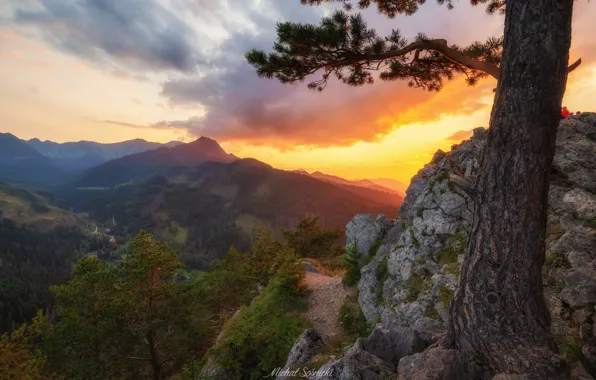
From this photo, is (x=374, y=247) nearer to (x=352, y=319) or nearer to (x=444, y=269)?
(x=352, y=319)

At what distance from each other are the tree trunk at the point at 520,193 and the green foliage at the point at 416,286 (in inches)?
238

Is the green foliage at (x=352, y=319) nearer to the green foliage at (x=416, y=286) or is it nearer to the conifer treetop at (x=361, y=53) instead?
the green foliage at (x=416, y=286)

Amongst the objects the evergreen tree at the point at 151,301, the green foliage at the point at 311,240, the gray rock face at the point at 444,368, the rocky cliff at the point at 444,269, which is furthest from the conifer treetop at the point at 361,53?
the green foliage at the point at 311,240

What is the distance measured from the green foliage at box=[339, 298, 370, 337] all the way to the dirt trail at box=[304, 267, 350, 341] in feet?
1.44

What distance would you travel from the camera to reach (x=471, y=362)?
5289 millimetres

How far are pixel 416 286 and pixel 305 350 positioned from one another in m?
4.92

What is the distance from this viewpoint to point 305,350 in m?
10.7

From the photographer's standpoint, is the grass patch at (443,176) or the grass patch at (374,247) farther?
the grass patch at (374,247)

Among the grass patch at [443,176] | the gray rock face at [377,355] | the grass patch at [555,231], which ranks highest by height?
the grass patch at [443,176]

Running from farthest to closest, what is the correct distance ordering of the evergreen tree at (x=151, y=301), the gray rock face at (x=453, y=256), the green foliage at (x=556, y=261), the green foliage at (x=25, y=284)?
1. the green foliage at (x=25, y=284)
2. the evergreen tree at (x=151, y=301)
3. the green foliage at (x=556, y=261)
4. the gray rock face at (x=453, y=256)

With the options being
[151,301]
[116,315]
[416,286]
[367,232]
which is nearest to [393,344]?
[416,286]

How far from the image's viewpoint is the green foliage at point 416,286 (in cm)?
1126

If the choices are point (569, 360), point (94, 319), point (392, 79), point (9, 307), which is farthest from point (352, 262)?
point (9, 307)

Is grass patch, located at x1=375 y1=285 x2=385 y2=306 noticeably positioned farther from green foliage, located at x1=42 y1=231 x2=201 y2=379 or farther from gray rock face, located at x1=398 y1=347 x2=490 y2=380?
green foliage, located at x1=42 y1=231 x2=201 y2=379
